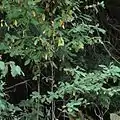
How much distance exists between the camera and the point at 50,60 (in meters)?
2.37

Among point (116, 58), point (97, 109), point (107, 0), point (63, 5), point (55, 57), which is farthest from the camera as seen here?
point (107, 0)

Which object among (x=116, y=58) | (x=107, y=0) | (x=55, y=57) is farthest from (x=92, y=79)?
(x=107, y=0)

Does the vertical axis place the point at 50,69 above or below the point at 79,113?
above

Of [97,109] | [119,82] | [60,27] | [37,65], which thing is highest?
[60,27]

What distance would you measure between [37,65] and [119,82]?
0.65 metres

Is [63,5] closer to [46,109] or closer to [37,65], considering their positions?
[37,65]

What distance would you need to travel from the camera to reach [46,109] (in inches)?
98.4

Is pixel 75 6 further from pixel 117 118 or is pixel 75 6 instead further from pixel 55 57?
pixel 117 118

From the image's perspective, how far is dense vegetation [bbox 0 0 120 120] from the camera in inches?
86.1

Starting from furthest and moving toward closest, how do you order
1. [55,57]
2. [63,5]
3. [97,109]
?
[97,109]
[55,57]
[63,5]

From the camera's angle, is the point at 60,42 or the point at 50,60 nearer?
the point at 60,42

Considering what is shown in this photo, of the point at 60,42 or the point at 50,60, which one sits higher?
the point at 60,42

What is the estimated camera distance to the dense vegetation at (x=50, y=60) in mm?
2188

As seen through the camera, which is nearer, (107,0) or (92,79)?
(92,79)
